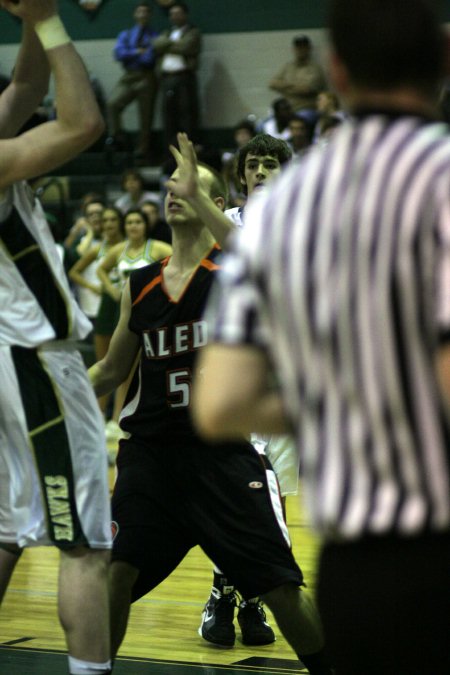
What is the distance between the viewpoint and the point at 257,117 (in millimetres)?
15805

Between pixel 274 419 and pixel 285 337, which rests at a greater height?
pixel 285 337

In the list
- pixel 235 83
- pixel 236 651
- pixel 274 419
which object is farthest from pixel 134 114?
pixel 274 419

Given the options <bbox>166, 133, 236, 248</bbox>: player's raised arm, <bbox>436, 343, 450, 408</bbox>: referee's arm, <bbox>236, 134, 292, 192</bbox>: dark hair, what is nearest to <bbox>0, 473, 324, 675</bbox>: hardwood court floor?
<bbox>166, 133, 236, 248</bbox>: player's raised arm

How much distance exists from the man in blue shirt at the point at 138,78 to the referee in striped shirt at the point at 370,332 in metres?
14.3

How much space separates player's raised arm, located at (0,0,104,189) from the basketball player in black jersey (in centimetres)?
83

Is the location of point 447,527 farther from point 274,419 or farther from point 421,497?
point 274,419

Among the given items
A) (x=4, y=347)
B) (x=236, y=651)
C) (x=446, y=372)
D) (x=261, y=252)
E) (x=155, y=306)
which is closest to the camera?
(x=446, y=372)

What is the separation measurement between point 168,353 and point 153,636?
1.41m

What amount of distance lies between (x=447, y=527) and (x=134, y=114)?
15676mm

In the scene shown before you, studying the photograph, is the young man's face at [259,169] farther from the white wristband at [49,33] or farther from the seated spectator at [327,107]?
the seated spectator at [327,107]

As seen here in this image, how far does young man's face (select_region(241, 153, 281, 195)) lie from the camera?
182 inches

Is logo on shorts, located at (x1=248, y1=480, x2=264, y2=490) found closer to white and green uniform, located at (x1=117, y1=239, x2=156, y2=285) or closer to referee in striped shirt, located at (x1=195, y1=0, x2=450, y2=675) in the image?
referee in striped shirt, located at (x1=195, y1=0, x2=450, y2=675)

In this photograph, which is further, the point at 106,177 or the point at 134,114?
the point at 134,114

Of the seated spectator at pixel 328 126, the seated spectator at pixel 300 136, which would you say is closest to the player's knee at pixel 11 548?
the seated spectator at pixel 328 126
